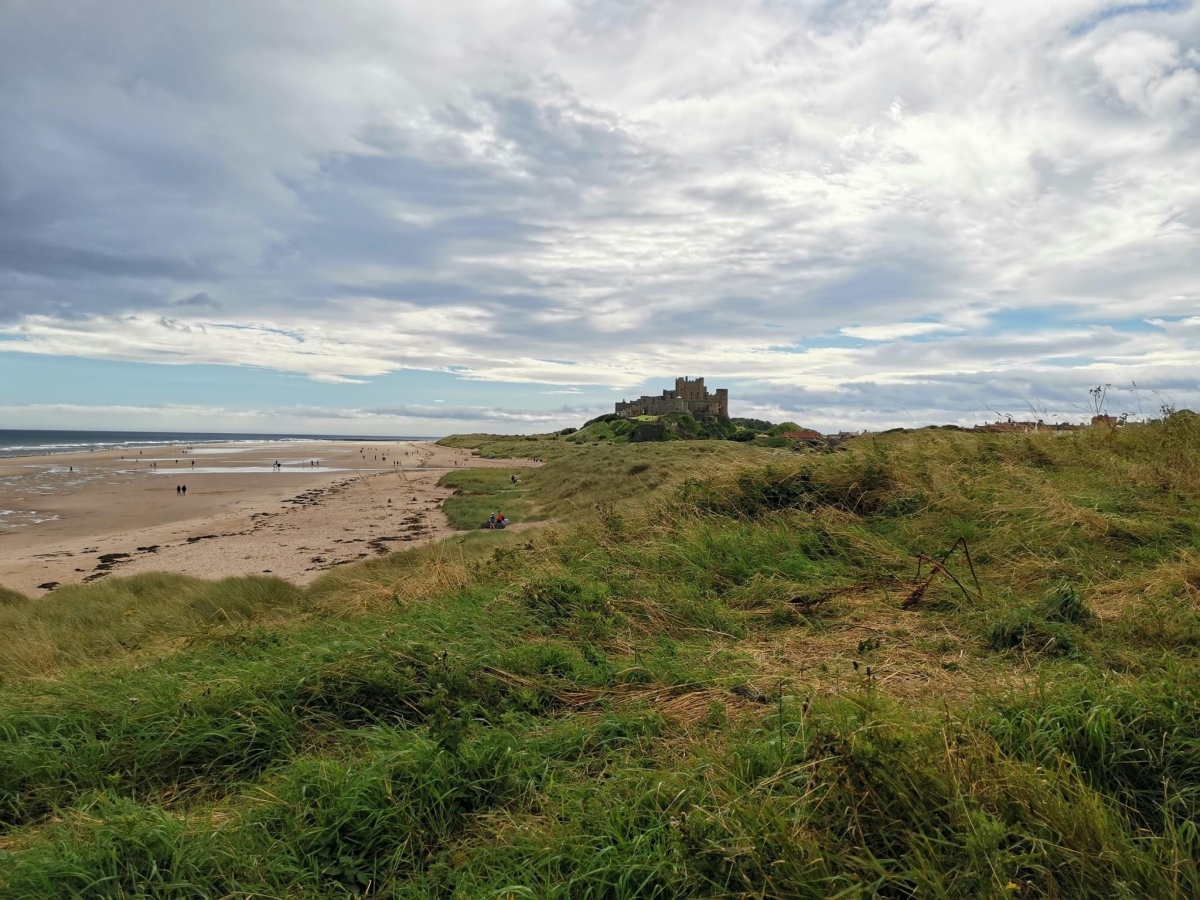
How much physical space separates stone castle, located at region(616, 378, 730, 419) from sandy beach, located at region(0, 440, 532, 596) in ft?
97.4

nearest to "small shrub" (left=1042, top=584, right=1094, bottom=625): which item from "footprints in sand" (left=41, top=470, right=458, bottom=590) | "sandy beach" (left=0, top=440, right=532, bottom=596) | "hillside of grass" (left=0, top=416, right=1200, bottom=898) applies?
"hillside of grass" (left=0, top=416, right=1200, bottom=898)

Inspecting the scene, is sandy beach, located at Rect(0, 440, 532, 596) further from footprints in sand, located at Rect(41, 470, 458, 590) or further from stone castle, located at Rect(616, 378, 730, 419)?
stone castle, located at Rect(616, 378, 730, 419)

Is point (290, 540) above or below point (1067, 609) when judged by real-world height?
below

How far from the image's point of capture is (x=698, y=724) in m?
3.38

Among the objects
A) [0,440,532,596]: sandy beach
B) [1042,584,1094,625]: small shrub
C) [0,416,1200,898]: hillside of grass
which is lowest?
[0,440,532,596]: sandy beach

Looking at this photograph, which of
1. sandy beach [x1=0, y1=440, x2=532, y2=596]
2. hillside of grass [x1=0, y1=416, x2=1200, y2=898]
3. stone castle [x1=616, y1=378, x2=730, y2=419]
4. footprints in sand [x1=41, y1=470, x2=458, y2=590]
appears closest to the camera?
hillside of grass [x1=0, y1=416, x2=1200, y2=898]

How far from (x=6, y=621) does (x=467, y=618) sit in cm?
899

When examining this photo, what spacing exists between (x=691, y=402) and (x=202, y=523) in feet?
165

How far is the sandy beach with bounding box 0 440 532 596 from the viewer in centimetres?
1728

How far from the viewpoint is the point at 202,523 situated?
25.0 meters

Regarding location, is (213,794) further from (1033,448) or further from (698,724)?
(1033,448)

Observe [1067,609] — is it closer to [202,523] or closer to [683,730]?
[683,730]

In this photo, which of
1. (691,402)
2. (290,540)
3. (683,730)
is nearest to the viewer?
(683,730)

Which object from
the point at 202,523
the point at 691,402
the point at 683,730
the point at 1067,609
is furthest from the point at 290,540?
the point at 691,402
